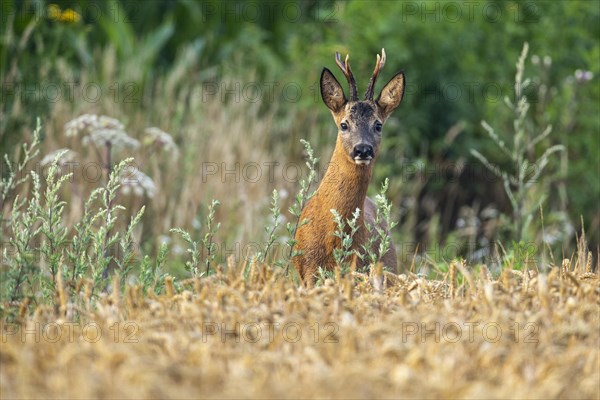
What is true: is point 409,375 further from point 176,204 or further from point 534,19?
point 534,19

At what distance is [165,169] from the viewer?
8812 millimetres

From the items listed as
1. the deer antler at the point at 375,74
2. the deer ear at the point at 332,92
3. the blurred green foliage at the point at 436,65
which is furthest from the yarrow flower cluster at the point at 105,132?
the blurred green foliage at the point at 436,65

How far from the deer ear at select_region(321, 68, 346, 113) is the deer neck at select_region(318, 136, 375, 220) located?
1.26ft

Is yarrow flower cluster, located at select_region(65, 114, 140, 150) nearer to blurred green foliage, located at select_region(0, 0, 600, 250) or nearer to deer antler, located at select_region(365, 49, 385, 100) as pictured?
deer antler, located at select_region(365, 49, 385, 100)

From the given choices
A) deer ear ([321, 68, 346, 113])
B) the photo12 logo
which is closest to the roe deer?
deer ear ([321, 68, 346, 113])

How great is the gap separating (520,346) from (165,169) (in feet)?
19.4

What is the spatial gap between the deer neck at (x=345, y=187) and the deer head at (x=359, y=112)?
0.15 feet

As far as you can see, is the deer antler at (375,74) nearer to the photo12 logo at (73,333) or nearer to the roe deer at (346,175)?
the roe deer at (346,175)

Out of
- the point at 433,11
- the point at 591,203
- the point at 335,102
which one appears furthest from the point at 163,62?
the point at 335,102

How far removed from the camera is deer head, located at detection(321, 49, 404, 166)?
5.52m

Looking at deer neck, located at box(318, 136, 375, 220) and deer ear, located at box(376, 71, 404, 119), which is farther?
deer ear, located at box(376, 71, 404, 119)

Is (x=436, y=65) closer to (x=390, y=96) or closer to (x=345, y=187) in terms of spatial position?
(x=390, y=96)

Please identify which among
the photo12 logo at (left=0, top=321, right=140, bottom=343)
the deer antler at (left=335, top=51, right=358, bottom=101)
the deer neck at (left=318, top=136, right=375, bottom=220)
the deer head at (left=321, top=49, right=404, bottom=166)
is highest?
the deer antler at (left=335, top=51, right=358, bottom=101)


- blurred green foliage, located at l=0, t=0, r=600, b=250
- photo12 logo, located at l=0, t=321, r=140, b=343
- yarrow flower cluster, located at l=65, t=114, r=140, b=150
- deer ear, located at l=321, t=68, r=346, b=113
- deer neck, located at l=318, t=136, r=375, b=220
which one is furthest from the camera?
blurred green foliage, located at l=0, t=0, r=600, b=250
